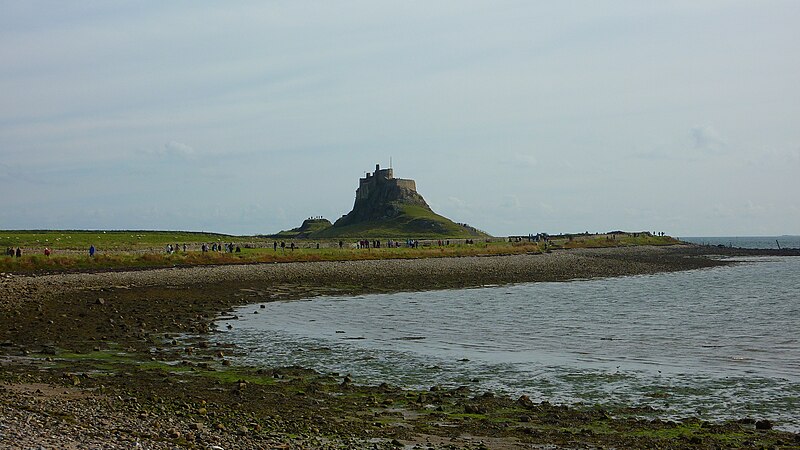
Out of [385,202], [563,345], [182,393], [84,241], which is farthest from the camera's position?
[385,202]

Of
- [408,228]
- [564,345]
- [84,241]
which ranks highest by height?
[408,228]

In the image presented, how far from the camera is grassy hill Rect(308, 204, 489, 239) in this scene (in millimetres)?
163137

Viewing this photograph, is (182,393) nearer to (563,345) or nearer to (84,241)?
(563,345)

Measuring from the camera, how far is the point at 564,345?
29375 mm

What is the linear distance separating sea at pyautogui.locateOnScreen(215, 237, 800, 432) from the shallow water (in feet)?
0.18

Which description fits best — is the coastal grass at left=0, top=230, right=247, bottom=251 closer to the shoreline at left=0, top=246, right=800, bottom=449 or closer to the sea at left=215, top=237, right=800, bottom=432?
the shoreline at left=0, top=246, right=800, bottom=449

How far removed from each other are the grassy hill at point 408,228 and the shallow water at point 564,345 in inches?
4317

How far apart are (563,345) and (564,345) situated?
4 cm

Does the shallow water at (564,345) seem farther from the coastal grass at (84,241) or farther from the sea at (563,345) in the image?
the coastal grass at (84,241)

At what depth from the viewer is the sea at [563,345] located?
20219 millimetres

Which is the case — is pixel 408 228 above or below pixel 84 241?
above

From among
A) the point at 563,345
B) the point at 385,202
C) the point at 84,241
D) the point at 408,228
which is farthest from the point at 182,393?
the point at 385,202

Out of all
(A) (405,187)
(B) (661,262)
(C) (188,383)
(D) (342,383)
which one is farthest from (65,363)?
(A) (405,187)

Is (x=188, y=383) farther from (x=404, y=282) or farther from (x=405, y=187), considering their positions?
(x=405, y=187)
